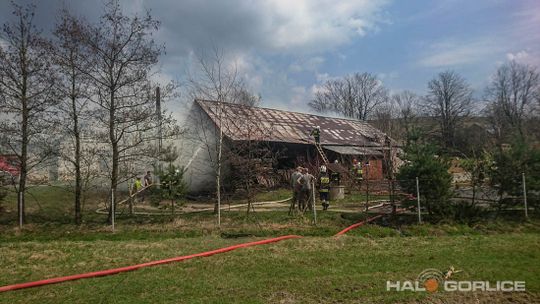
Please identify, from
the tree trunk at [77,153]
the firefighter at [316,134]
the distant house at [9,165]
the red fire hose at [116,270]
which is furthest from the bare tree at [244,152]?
the firefighter at [316,134]

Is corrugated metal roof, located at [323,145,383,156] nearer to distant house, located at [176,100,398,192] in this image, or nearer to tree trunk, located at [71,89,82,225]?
distant house, located at [176,100,398,192]

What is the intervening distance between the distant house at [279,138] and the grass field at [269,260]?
4585mm

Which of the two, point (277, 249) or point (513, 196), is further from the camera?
point (513, 196)

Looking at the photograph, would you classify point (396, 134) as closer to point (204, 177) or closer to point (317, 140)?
point (317, 140)

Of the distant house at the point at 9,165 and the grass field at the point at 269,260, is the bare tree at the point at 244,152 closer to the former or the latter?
the grass field at the point at 269,260

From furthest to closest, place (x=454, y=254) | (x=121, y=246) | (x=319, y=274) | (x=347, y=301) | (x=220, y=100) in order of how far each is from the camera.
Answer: (x=220, y=100) → (x=121, y=246) → (x=454, y=254) → (x=319, y=274) → (x=347, y=301)

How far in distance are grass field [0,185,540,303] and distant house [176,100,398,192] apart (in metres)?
4.59

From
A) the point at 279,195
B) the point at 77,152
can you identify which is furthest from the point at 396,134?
the point at 77,152

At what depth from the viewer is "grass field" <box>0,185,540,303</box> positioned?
5285 mm

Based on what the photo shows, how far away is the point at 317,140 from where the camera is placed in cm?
2744

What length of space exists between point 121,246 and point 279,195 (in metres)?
12.9

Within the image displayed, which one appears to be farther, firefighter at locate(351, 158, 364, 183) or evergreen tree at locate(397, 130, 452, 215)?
firefighter at locate(351, 158, 364, 183)

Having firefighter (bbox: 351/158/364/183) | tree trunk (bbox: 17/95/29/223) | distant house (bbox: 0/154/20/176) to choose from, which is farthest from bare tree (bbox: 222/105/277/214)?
distant house (bbox: 0/154/20/176)

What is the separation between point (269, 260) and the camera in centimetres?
718
